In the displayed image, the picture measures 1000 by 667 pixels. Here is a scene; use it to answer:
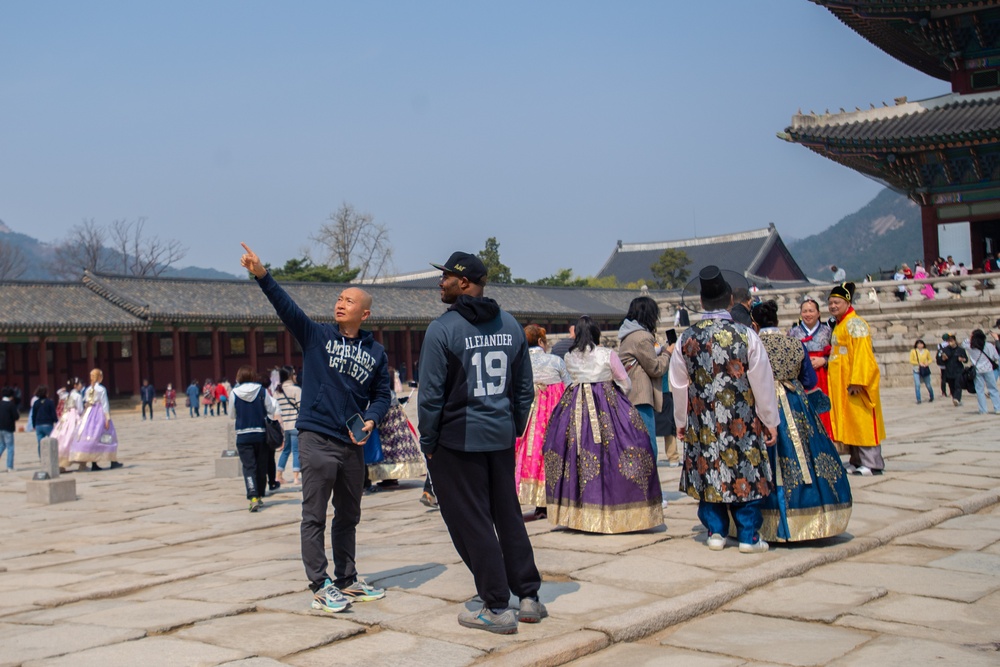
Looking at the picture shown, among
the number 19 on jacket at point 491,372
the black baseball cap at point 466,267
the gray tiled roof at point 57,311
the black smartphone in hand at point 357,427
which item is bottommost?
the black smartphone in hand at point 357,427

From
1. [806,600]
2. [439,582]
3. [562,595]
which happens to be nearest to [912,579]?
[806,600]

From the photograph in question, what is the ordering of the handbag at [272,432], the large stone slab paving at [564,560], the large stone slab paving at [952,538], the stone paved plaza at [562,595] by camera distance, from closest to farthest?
1. the stone paved plaza at [562,595]
2. the large stone slab paving at [564,560]
3. the large stone slab paving at [952,538]
4. the handbag at [272,432]

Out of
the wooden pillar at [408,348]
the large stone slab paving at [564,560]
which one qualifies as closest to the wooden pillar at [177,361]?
the wooden pillar at [408,348]

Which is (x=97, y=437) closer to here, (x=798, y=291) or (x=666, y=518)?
(x=666, y=518)

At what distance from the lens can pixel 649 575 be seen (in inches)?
213

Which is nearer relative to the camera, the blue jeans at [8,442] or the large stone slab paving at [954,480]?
the large stone slab paving at [954,480]

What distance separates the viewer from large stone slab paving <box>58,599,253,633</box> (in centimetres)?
470

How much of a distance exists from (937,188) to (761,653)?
73.7 feet

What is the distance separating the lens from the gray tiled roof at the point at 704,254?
2381 inches

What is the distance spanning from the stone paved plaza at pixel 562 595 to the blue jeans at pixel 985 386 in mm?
6887

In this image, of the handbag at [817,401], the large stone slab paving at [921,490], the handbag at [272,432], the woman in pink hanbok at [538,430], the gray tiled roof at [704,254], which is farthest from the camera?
the gray tiled roof at [704,254]

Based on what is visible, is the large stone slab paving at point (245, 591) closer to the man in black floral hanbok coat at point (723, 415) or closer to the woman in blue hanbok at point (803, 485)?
the man in black floral hanbok coat at point (723, 415)

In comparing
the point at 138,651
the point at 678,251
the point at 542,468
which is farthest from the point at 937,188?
the point at 678,251

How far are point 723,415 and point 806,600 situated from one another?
1278 mm
